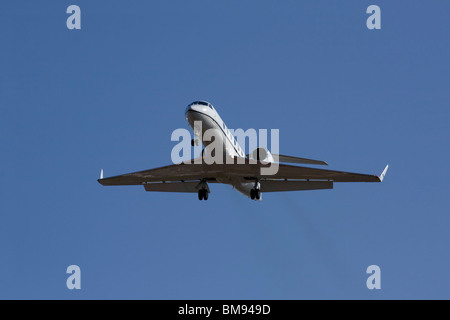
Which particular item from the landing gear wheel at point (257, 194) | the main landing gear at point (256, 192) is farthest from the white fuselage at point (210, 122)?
the landing gear wheel at point (257, 194)

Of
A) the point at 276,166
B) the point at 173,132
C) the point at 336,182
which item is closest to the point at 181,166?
the point at 173,132

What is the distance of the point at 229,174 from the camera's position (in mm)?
43469

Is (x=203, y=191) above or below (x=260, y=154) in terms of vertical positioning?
below

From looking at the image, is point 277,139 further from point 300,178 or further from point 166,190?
point 166,190

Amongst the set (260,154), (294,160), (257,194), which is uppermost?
(294,160)

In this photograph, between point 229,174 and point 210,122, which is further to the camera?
point 229,174

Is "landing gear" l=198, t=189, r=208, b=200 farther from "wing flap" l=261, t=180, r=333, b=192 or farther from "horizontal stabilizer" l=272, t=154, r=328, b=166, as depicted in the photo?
"horizontal stabilizer" l=272, t=154, r=328, b=166

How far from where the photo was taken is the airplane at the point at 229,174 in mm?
42062

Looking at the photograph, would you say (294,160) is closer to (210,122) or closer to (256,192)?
(256,192)

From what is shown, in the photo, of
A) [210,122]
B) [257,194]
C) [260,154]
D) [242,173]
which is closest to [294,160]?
[260,154]

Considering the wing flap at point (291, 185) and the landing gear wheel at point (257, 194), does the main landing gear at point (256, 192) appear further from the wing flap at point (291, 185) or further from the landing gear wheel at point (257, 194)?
the wing flap at point (291, 185)

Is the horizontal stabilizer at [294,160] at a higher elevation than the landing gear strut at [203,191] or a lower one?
higher

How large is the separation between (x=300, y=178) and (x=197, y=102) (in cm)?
719

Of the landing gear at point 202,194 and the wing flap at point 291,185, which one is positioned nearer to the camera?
the wing flap at point 291,185
